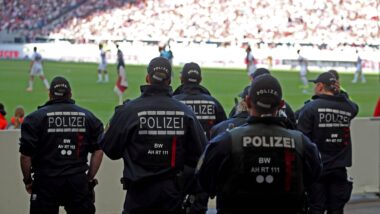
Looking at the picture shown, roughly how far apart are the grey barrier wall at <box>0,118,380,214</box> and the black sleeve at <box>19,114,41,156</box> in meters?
3.05

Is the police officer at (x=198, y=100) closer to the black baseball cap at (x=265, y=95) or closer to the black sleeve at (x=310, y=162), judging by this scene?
the black sleeve at (x=310, y=162)

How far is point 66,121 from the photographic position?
23.8 ft

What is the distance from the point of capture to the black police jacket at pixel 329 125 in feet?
28.2

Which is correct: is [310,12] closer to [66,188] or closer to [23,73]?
[23,73]

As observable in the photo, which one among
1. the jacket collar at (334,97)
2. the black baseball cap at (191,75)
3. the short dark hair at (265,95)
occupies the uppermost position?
the black baseball cap at (191,75)

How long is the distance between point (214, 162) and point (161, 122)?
1.44 metres

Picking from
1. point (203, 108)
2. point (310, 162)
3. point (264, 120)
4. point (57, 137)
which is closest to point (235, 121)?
point (57, 137)

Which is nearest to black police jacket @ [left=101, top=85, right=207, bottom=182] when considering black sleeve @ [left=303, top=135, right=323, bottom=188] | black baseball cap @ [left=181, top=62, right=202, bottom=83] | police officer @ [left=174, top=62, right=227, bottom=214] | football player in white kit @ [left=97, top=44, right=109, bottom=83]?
black sleeve @ [left=303, top=135, right=323, bottom=188]

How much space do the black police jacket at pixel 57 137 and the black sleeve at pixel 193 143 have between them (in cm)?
132

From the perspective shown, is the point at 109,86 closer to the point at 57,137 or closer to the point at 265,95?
the point at 57,137

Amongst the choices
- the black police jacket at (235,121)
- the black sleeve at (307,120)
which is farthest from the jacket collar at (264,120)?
the black sleeve at (307,120)

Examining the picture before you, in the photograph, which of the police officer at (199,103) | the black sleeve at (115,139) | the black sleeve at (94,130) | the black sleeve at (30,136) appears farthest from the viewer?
the police officer at (199,103)

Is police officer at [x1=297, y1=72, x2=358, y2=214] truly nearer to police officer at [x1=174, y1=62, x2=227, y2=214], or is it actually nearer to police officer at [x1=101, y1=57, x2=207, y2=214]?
police officer at [x1=174, y1=62, x2=227, y2=214]

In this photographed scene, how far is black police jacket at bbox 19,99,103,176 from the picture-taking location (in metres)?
7.12
